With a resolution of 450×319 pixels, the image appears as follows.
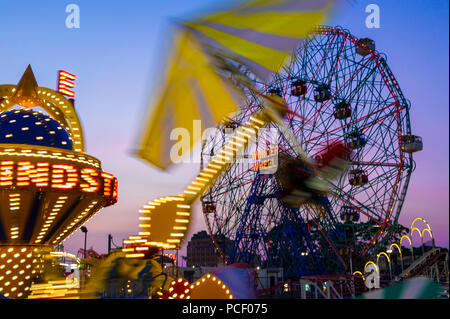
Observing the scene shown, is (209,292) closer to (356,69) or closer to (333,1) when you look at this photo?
(333,1)

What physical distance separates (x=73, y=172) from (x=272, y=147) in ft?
43.3

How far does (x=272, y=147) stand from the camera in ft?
82.8

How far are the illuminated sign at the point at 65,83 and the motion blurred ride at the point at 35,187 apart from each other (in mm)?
1866

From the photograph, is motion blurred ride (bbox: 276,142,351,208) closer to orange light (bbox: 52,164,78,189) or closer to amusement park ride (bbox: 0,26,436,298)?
amusement park ride (bbox: 0,26,436,298)

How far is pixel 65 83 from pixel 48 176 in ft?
20.3

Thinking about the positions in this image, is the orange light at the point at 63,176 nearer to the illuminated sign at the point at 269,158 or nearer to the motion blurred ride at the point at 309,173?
the motion blurred ride at the point at 309,173

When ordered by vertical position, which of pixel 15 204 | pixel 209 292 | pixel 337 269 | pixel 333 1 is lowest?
pixel 337 269

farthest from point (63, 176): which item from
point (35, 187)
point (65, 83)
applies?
point (65, 83)

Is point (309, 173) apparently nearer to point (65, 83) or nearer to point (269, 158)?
point (269, 158)

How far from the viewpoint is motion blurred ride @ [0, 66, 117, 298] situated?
14055 mm

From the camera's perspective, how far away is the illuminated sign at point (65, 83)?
61.6 ft

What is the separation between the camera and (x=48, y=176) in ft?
46.6

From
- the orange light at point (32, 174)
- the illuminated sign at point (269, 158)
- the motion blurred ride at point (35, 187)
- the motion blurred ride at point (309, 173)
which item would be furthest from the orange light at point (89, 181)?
the illuminated sign at point (269, 158)
